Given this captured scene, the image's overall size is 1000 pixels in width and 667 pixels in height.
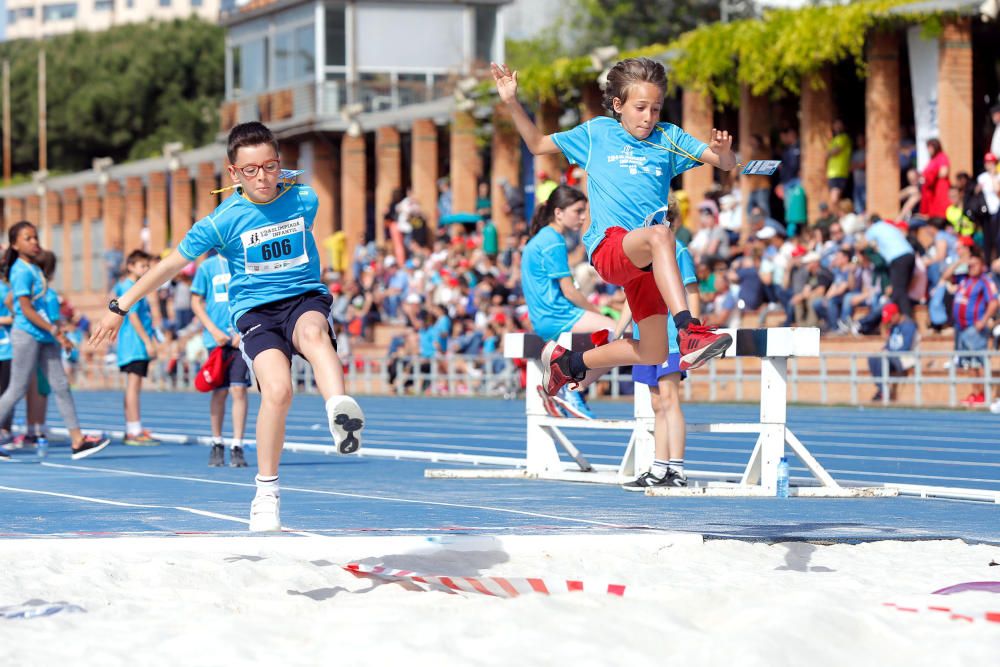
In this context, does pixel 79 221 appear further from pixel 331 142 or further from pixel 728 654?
pixel 728 654

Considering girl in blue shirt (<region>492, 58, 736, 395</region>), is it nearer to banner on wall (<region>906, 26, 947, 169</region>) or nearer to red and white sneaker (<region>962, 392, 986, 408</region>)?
red and white sneaker (<region>962, 392, 986, 408</region>)

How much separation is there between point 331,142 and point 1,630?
3920 centimetres

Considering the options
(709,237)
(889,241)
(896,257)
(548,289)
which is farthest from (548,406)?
(709,237)

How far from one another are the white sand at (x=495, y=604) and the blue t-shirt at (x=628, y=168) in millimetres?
1880

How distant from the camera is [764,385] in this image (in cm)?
1070

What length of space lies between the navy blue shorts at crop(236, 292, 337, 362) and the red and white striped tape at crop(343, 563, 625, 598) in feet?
4.60

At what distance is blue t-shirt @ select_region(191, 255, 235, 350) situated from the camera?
14.0 m

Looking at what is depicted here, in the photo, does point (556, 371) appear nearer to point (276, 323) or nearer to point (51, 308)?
point (276, 323)

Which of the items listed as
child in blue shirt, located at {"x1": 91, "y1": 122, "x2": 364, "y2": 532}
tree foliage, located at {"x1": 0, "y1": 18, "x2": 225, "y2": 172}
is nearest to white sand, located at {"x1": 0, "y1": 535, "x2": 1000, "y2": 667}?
child in blue shirt, located at {"x1": 91, "y1": 122, "x2": 364, "y2": 532}

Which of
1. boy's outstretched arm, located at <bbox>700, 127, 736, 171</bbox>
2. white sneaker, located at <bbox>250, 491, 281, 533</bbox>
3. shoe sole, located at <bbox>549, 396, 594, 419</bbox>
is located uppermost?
boy's outstretched arm, located at <bbox>700, 127, 736, 171</bbox>

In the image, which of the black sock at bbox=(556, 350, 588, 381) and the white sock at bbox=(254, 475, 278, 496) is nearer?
the white sock at bbox=(254, 475, 278, 496)

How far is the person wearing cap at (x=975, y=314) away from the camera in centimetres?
2072

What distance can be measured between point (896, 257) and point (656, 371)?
11730mm

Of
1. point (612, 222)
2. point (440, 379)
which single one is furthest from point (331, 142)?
point (612, 222)
